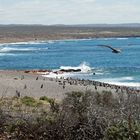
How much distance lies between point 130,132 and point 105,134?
0.43 metres

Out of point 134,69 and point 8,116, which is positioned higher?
point 8,116

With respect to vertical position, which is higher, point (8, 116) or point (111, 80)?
point (8, 116)

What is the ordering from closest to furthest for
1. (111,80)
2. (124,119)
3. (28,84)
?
(124,119) < (28,84) < (111,80)

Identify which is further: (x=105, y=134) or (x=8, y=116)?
(x=8, y=116)

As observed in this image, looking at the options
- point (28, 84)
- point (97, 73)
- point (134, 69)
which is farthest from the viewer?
point (134, 69)

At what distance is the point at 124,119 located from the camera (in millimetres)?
8273

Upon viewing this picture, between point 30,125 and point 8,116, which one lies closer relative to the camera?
point 30,125

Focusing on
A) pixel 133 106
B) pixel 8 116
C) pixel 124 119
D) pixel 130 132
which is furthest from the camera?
pixel 8 116

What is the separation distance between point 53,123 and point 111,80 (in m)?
43.6

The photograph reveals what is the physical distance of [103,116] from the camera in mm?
8703

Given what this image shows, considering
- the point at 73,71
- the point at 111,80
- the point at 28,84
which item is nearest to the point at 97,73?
the point at 73,71

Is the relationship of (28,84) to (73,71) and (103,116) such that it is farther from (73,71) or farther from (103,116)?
(103,116)

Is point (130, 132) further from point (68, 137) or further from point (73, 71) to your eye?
point (73, 71)

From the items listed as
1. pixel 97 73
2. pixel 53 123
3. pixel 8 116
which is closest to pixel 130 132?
pixel 53 123
